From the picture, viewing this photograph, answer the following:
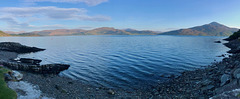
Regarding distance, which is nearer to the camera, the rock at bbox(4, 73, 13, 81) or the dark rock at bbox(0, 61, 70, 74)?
the rock at bbox(4, 73, 13, 81)

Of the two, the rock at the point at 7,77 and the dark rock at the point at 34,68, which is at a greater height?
the rock at the point at 7,77

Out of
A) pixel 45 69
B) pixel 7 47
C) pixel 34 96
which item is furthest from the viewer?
pixel 7 47

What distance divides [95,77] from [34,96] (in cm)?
1299

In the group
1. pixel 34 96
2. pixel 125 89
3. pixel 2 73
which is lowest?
pixel 125 89

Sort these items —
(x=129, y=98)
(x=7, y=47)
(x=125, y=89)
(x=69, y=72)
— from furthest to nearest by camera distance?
(x=7, y=47)
(x=69, y=72)
(x=125, y=89)
(x=129, y=98)

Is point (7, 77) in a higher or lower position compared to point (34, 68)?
higher

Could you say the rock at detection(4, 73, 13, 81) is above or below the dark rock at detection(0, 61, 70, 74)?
above

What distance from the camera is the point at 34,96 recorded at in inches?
564

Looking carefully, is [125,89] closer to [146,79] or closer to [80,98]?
[146,79]

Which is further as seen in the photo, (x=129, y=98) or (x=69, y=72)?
(x=69, y=72)

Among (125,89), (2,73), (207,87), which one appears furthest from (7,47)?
(207,87)

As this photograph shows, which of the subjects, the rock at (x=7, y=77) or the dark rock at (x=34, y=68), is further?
the dark rock at (x=34, y=68)

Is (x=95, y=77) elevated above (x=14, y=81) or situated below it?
below

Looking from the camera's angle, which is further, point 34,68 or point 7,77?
point 34,68
